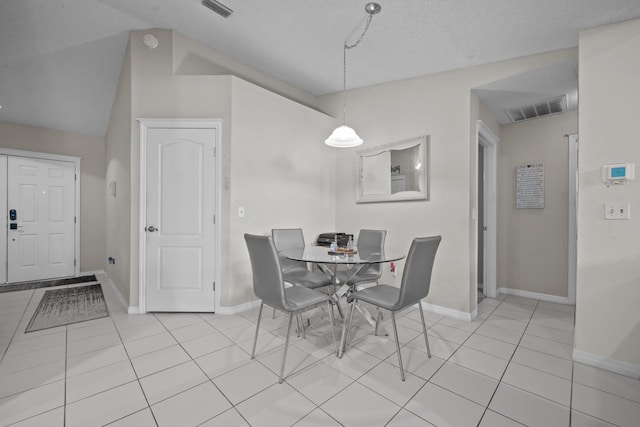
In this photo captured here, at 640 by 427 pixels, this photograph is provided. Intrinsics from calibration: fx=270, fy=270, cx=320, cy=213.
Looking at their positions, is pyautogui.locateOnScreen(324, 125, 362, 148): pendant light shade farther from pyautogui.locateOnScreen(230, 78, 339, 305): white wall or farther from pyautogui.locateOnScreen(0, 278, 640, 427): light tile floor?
pyautogui.locateOnScreen(0, 278, 640, 427): light tile floor

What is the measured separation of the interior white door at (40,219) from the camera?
4.52m

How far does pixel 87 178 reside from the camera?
207 inches

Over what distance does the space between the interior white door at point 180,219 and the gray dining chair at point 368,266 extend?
151 centimetres

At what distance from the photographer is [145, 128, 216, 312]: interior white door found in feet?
9.74

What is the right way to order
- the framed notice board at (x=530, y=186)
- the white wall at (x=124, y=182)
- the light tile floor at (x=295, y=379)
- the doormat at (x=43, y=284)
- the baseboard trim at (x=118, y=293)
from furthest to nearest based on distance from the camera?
the doormat at (x=43, y=284) < the framed notice board at (x=530, y=186) < the baseboard trim at (x=118, y=293) < the white wall at (x=124, y=182) < the light tile floor at (x=295, y=379)

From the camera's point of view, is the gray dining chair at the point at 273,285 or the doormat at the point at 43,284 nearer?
the gray dining chair at the point at 273,285

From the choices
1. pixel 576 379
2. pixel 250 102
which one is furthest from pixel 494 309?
pixel 250 102

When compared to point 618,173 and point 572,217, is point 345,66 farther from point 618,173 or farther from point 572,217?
point 572,217

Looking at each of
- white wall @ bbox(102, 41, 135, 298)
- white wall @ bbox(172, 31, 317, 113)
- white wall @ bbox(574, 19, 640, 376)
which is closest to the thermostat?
white wall @ bbox(574, 19, 640, 376)

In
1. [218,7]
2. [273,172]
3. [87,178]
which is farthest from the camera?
[87,178]

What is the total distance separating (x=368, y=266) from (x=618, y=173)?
220 centimetres

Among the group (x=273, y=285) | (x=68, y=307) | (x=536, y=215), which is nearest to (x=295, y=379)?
(x=273, y=285)

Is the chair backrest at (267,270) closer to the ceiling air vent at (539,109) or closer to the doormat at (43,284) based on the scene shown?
the ceiling air vent at (539,109)

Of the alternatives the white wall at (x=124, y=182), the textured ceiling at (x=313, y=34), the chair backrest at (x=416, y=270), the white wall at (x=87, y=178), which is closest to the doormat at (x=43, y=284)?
the white wall at (x=87, y=178)
